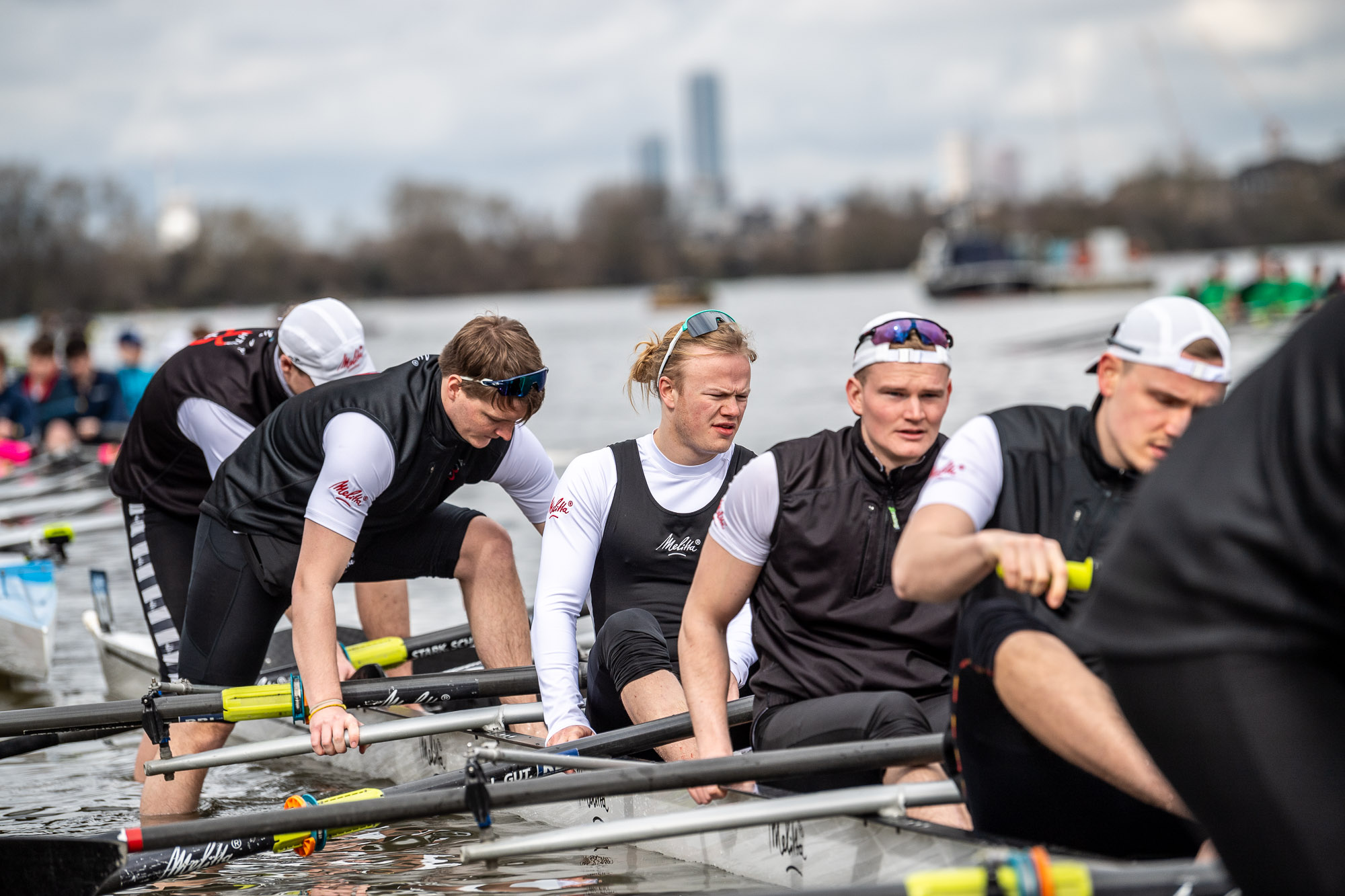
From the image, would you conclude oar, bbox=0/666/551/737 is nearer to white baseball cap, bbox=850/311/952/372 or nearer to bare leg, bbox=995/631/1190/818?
white baseball cap, bbox=850/311/952/372

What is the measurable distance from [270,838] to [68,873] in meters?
0.58

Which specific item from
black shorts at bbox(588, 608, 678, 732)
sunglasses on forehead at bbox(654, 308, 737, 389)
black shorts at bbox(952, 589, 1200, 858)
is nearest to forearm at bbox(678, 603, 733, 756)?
black shorts at bbox(588, 608, 678, 732)

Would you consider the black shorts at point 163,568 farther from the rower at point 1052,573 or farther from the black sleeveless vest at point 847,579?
the rower at point 1052,573

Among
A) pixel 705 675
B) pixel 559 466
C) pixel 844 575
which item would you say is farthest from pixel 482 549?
pixel 559 466

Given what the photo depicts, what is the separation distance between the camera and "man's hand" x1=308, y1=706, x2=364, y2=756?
4363 mm

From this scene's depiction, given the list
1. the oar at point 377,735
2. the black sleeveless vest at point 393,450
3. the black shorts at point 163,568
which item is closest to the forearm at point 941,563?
the black sleeveless vest at point 393,450

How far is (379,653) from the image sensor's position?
228 inches

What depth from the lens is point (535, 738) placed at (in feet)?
15.9

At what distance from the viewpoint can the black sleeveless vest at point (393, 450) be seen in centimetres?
461

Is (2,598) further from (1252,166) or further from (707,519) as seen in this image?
(1252,166)

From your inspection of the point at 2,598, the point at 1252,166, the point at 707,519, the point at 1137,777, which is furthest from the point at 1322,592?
the point at 1252,166

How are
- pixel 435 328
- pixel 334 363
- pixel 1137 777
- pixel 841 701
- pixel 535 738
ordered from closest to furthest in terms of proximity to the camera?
pixel 1137 777 → pixel 841 701 → pixel 535 738 → pixel 334 363 → pixel 435 328

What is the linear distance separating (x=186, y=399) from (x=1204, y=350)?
4.06m

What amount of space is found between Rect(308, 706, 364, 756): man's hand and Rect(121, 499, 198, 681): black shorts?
5.10 feet
